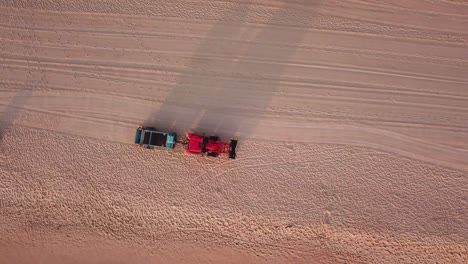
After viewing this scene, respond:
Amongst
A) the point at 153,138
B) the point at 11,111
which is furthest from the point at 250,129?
the point at 11,111

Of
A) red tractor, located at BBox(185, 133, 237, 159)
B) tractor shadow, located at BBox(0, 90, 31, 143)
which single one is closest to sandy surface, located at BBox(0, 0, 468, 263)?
tractor shadow, located at BBox(0, 90, 31, 143)

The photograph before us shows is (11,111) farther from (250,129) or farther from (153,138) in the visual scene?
(250,129)

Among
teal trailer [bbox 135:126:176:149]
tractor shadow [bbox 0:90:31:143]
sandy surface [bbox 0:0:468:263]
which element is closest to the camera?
teal trailer [bbox 135:126:176:149]

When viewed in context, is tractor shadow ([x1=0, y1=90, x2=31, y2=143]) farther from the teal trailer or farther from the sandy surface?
the teal trailer

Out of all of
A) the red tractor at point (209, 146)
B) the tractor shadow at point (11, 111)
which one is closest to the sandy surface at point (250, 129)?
the tractor shadow at point (11, 111)

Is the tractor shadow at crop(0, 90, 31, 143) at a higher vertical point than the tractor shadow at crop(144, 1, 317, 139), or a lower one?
lower

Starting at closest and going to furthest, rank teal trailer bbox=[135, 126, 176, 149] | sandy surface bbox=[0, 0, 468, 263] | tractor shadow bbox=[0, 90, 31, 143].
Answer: teal trailer bbox=[135, 126, 176, 149] → sandy surface bbox=[0, 0, 468, 263] → tractor shadow bbox=[0, 90, 31, 143]
